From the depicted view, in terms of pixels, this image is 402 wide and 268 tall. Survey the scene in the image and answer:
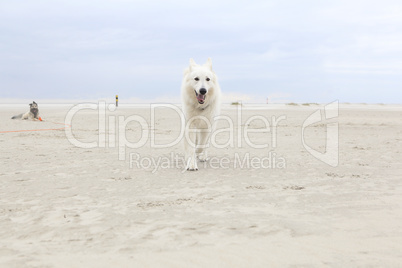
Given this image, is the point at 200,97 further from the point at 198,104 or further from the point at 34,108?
the point at 34,108

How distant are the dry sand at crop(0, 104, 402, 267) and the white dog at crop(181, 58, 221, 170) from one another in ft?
1.63

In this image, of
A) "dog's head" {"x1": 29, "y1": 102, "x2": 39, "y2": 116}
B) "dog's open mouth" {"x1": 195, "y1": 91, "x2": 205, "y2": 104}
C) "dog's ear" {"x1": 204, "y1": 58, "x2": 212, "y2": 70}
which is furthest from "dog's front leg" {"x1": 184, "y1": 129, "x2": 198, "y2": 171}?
"dog's head" {"x1": 29, "y1": 102, "x2": 39, "y2": 116}

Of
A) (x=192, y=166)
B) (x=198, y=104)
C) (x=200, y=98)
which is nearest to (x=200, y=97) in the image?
(x=200, y=98)

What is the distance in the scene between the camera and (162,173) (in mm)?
4824

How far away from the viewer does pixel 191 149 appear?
5.36m

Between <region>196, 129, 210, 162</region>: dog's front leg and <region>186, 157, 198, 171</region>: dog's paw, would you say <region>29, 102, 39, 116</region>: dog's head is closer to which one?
<region>196, 129, 210, 162</region>: dog's front leg

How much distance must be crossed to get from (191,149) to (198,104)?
2.55 ft

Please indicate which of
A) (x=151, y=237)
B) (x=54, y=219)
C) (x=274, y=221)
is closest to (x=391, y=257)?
(x=274, y=221)

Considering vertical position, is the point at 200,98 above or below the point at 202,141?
above

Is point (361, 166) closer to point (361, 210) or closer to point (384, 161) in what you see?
point (384, 161)

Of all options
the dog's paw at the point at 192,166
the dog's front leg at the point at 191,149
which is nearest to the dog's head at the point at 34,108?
Result: the dog's front leg at the point at 191,149

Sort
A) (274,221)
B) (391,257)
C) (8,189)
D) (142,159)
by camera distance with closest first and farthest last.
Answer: (391,257) → (274,221) → (8,189) → (142,159)

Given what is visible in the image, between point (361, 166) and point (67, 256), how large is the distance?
15.3 ft

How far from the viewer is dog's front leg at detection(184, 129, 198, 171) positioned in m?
5.15
